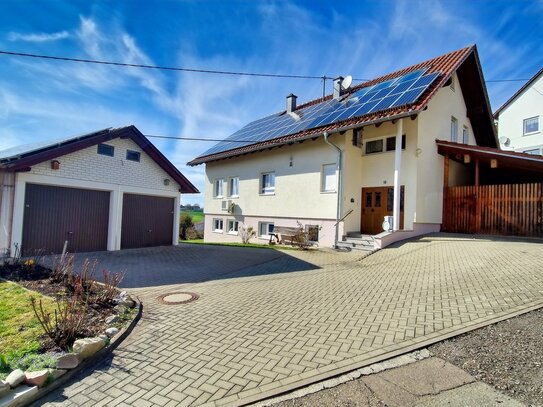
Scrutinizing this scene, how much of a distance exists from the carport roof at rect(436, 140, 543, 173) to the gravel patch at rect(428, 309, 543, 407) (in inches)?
389

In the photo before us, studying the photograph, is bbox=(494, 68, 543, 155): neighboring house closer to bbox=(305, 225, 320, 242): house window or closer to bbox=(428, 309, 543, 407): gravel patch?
bbox=(305, 225, 320, 242): house window

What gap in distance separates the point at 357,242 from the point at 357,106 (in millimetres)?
6530

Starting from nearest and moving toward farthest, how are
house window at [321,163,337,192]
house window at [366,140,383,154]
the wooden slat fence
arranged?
the wooden slat fence → house window at [321,163,337,192] → house window at [366,140,383,154]

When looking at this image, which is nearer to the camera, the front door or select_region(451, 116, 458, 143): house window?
the front door

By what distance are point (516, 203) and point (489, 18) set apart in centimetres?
712

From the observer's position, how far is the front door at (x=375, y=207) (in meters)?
14.1

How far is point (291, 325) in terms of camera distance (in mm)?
4871

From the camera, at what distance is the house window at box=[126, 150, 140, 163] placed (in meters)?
12.7

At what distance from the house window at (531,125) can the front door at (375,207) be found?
19885mm

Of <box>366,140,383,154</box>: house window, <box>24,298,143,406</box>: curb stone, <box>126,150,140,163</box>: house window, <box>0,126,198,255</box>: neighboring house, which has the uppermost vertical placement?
<box>366,140,383,154</box>: house window

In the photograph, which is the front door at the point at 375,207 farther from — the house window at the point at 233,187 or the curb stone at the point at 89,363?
the curb stone at the point at 89,363

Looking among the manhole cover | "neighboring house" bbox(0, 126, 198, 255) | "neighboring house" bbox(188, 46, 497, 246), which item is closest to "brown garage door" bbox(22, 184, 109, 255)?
"neighboring house" bbox(0, 126, 198, 255)

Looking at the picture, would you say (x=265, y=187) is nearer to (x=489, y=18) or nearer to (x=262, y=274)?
(x=262, y=274)

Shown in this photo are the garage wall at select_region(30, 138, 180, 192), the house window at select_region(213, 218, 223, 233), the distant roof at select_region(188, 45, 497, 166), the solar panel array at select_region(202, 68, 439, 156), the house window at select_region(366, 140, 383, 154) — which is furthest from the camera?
the house window at select_region(213, 218, 223, 233)
